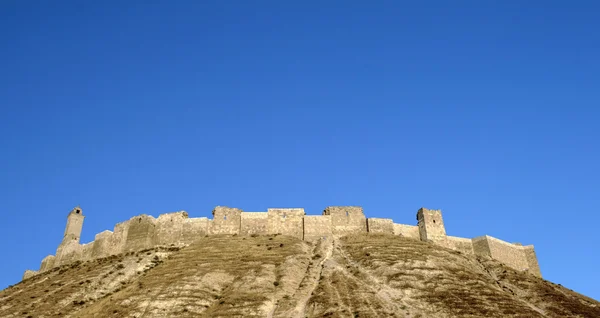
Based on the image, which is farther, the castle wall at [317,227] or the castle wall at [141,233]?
the castle wall at [317,227]

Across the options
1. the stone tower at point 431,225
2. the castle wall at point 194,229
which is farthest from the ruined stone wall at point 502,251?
the castle wall at point 194,229

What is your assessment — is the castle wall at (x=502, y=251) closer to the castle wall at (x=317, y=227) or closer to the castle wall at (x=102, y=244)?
the castle wall at (x=317, y=227)

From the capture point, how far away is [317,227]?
→ 63.0 meters

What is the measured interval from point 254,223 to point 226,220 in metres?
2.95

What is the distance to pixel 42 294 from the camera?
49906mm

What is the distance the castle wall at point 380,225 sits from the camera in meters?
63.7

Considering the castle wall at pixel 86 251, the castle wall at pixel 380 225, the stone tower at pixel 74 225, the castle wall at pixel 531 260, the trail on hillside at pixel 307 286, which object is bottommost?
the trail on hillside at pixel 307 286

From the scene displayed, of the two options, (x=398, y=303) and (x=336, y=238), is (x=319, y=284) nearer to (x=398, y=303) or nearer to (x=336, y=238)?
(x=398, y=303)

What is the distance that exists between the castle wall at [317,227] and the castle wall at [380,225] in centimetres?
428

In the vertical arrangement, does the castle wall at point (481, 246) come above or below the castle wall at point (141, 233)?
below

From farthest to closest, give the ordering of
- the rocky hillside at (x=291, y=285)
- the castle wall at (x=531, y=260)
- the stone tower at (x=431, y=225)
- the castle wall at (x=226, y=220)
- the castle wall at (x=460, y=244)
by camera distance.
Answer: the castle wall at (x=531, y=260) → the castle wall at (x=460, y=244) → the stone tower at (x=431, y=225) → the castle wall at (x=226, y=220) → the rocky hillside at (x=291, y=285)

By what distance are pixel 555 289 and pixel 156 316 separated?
32393 mm

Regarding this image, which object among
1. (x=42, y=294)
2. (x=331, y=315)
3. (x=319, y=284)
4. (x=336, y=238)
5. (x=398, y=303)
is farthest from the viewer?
(x=336, y=238)

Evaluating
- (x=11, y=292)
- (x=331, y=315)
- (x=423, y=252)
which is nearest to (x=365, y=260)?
(x=423, y=252)
